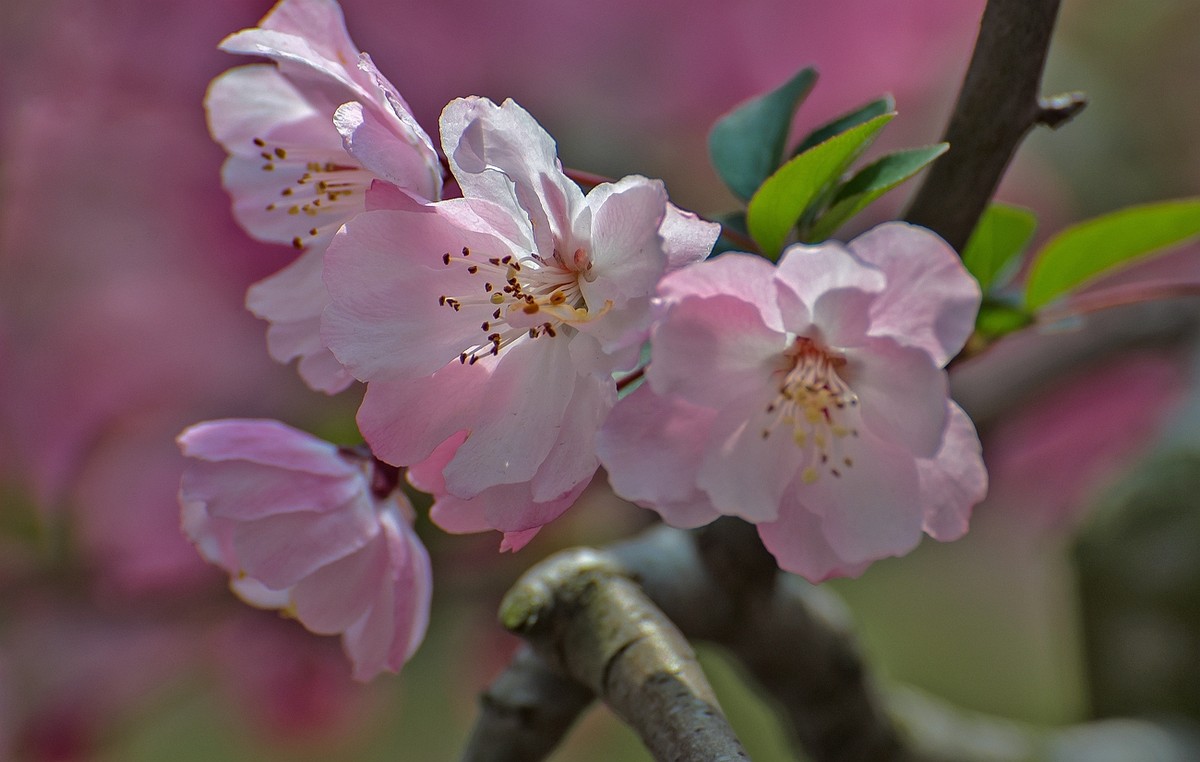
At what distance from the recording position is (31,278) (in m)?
1.19

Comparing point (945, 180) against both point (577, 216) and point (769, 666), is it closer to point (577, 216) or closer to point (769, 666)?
point (577, 216)

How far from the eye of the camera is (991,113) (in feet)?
1.20

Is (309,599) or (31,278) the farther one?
(31,278)

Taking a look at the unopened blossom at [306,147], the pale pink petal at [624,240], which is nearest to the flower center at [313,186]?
the unopened blossom at [306,147]

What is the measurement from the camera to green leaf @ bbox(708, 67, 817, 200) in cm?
38

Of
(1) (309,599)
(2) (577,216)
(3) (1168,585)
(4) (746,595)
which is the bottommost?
(3) (1168,585)

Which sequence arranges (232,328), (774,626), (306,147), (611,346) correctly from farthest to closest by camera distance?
(232,328)
(774,626)
(306,147)
(611,346)

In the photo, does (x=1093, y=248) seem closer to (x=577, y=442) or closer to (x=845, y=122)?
(x=845, y=122)

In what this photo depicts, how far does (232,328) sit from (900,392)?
100cm

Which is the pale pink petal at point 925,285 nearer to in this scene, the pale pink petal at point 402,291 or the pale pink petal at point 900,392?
the pale pink petal at point 900,392

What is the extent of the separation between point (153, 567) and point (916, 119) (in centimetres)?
120

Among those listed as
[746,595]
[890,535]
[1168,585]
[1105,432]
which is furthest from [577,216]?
[1105,432]

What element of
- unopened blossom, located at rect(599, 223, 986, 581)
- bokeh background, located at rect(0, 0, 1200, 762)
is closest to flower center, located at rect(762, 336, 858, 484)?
unopened blossom, located at rect(599, 223, 986, 581)

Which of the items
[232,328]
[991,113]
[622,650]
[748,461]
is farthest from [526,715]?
[232,328]
